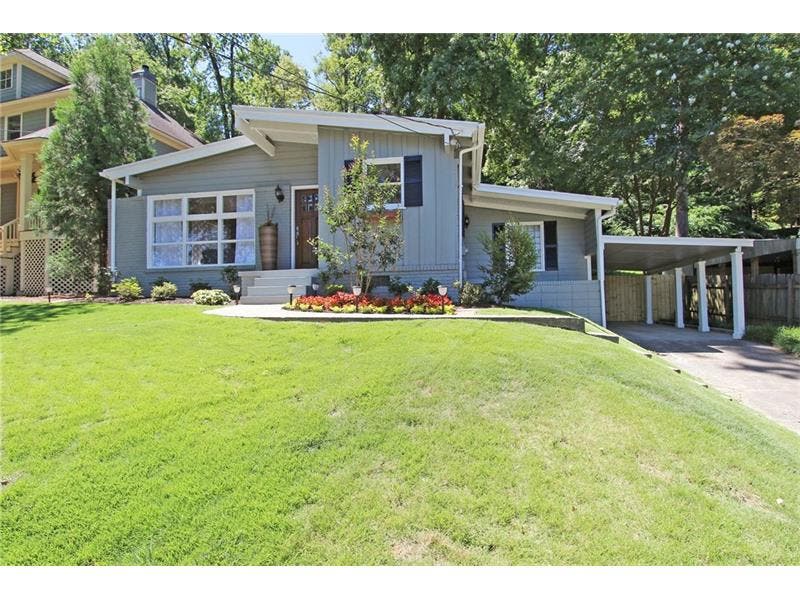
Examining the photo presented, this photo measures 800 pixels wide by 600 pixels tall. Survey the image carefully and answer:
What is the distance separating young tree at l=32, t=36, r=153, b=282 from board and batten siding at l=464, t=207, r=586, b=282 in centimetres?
1020

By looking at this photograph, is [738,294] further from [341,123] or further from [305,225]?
[305,225]

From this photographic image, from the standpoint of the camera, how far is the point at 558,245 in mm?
12219

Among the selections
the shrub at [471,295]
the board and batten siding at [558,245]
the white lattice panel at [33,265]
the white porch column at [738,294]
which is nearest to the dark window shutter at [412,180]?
the shrub at [471,295]

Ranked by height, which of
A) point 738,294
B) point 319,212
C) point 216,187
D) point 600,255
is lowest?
point 738,294

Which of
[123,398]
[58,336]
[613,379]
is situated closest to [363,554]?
[123,398]

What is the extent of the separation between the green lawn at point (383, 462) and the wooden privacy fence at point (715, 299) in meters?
10.8

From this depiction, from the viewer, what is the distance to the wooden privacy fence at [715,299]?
1280cm

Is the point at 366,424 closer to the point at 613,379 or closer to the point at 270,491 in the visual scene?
the point at 270,491

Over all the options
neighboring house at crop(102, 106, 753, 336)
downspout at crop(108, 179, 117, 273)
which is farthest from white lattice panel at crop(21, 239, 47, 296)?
neighboring house at crop(102, 106, 753, 336)

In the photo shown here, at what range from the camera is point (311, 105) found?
26578 millimetres

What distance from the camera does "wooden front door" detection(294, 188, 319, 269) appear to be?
11.5 meters

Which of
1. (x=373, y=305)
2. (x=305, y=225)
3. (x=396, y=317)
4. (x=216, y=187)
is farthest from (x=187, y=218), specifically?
(x=396, y=317)

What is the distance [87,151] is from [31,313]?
604 cm
